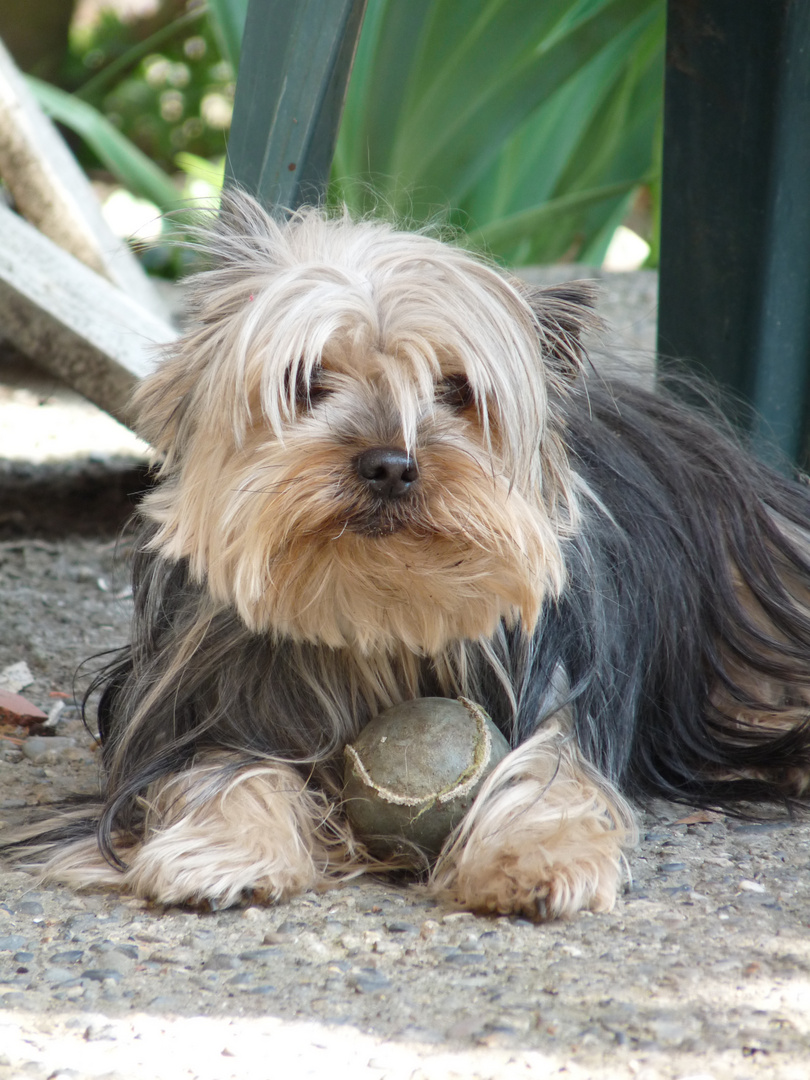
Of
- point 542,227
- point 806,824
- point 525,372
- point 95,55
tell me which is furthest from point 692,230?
point 95,55

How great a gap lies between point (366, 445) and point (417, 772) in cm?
60

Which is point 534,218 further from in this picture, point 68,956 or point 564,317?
point 68,956

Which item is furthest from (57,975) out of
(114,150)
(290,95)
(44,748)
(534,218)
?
(114,150)

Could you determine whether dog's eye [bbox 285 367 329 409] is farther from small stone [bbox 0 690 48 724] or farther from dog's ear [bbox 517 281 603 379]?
small stone [bbox 0 690 48 724]

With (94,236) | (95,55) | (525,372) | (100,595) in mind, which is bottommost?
(100,595)

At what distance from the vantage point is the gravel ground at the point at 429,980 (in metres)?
1.74

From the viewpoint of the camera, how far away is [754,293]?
3.59 metres

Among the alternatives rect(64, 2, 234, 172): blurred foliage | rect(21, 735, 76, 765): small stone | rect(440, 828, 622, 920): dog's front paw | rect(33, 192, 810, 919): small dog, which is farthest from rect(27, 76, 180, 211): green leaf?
rect(440, 828, 622, 920): dog's front paw

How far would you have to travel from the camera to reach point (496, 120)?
5.47 m

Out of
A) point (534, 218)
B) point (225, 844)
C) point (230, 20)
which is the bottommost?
point (225, 844)

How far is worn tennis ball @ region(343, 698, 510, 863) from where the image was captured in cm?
235

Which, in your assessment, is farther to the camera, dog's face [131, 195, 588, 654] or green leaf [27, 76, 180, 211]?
green leaf [27, 76, 180, 211]

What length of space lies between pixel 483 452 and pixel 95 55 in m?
11.1

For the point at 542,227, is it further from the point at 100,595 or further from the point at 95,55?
the point at 95,55
